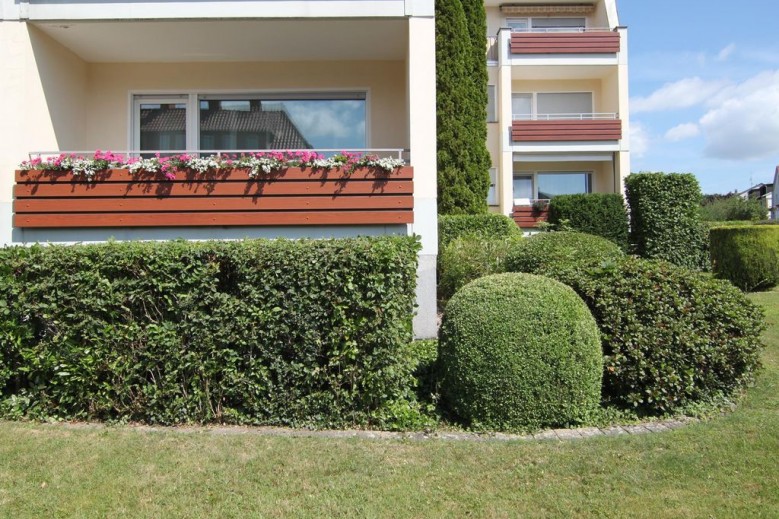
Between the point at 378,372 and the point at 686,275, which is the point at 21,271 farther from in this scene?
the point at 686,275

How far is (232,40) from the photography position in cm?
901

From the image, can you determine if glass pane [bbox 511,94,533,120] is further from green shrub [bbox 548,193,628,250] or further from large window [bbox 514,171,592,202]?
green shrub [bbox 548,193,628,250]

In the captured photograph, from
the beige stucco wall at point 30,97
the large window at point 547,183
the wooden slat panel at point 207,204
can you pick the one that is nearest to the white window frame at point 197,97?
the beige stucco wall at point 30,97

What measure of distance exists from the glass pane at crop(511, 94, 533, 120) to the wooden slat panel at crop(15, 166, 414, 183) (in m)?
15.8

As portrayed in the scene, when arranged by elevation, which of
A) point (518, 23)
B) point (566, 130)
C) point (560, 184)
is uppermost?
point (518, 23)

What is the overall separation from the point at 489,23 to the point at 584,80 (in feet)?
14.2

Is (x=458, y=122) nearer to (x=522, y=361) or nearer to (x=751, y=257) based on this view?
(x=751, y=257)

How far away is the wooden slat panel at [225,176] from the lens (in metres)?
7.88

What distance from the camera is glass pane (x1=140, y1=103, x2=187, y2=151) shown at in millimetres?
9945

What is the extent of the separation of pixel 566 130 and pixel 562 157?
3.83 feet

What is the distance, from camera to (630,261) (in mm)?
6254

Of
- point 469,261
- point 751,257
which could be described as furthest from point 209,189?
point 751,257

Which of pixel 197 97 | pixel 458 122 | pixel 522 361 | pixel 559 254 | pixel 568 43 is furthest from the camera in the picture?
pixel 568 43

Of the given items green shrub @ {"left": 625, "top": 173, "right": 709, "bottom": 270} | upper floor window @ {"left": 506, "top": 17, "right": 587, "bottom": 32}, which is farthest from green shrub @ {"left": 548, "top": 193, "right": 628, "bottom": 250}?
upper floor window @ {"left": 506, "top": 17, "right": 587, "bottom": 32}
